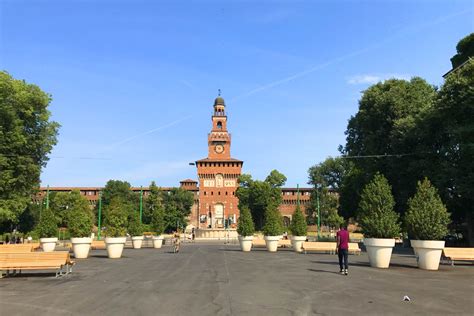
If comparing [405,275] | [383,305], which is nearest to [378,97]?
[405,275]

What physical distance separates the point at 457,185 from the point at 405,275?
56.6ft

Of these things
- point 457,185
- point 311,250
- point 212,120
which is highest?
point 212,120

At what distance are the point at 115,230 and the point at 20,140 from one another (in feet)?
Answer: 52.2

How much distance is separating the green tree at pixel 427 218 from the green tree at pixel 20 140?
28.8 meters

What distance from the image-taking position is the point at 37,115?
37.8 metres

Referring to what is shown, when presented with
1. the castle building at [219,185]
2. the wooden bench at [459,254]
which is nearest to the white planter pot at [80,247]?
the wooden bench at [459,254]

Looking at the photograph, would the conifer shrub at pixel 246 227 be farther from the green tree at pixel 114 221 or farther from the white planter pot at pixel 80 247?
the white planter pot at pixel 80 247

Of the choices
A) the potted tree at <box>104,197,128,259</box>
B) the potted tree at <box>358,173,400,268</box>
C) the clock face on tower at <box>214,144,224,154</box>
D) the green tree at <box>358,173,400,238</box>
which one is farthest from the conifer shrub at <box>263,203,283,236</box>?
the clock face on tower at <box>214,144,224,154</box>

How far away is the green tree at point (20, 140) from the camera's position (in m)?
33.8

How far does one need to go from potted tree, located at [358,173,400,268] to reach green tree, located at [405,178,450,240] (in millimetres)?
658

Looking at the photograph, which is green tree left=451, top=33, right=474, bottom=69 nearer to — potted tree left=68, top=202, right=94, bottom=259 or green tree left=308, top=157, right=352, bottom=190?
potted tree left=68, top=202, right=94, bottom=259

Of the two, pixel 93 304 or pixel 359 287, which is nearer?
pixel 93 304

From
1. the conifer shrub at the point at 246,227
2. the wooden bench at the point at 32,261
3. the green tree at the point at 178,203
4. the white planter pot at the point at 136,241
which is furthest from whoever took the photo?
the green tree at the point at 178,203

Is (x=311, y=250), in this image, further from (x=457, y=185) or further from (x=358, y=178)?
(x=358, y=178)
